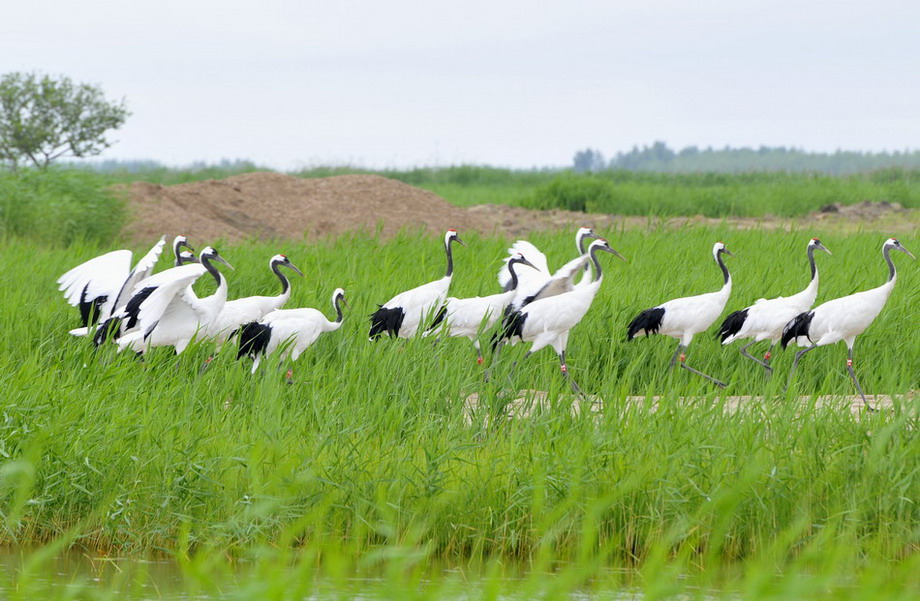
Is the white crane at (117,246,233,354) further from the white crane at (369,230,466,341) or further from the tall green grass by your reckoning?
the white crane at (369,230,466,341)

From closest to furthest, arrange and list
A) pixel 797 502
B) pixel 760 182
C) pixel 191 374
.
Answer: pixel 797 502 → pixel 191 374 → pixel 760 182

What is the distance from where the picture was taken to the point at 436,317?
10133 millimetres

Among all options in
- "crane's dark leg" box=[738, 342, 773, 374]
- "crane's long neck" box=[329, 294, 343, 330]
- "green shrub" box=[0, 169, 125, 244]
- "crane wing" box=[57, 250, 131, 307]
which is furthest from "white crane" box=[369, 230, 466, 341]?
"green shrub" box=[0, 169, 125, 244]

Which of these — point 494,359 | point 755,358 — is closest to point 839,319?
point 755,358

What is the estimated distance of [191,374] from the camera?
351 inches

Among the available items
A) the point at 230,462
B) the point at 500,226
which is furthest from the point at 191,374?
the point at 500,226

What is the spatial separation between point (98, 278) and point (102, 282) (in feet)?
0.34

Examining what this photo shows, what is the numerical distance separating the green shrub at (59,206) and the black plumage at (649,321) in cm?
1069

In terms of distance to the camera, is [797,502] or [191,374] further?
[191,374]

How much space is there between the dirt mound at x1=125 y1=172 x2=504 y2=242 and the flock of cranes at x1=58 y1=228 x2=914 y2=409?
35.9ft

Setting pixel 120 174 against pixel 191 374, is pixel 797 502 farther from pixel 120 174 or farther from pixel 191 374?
pixel 120 174

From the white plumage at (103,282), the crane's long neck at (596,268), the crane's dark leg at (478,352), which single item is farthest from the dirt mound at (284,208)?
the crane's dark leg at (478,352)

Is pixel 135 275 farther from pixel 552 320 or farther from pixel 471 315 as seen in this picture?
pixel 552 320

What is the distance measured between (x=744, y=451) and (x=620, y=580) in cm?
118
